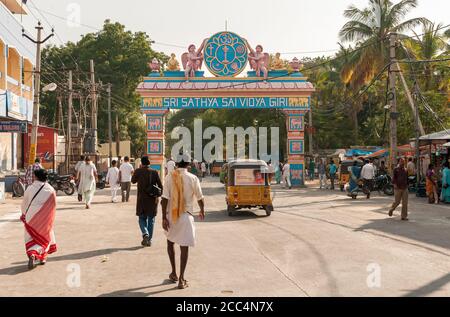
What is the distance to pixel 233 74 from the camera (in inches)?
1298

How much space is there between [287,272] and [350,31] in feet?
102

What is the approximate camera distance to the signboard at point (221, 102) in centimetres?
3284

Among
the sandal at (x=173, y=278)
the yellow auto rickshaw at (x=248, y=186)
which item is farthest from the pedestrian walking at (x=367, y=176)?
the sandal at (x=173, y=278)

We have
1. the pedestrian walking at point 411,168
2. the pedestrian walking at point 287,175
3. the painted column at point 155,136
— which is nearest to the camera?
the pedestrian walking at point 411,168

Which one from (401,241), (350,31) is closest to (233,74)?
(350,31)

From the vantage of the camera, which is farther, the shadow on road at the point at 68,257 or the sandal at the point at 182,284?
the shadow on road at the point at 68,257

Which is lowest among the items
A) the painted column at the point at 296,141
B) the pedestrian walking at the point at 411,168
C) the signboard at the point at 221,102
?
the pedestrian walking at the point at 411,168

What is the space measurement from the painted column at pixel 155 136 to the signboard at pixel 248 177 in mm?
16697

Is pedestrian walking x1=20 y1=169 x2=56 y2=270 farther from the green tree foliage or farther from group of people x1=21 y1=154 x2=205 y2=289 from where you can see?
the green tree foliage

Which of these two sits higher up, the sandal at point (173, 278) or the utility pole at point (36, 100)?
the utility pole at point (36, 100)

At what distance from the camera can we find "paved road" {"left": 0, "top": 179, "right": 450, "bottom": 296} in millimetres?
7156

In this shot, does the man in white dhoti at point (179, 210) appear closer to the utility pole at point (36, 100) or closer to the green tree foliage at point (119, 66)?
the utility pole at point (36, 100)

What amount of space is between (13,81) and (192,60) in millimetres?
10856
